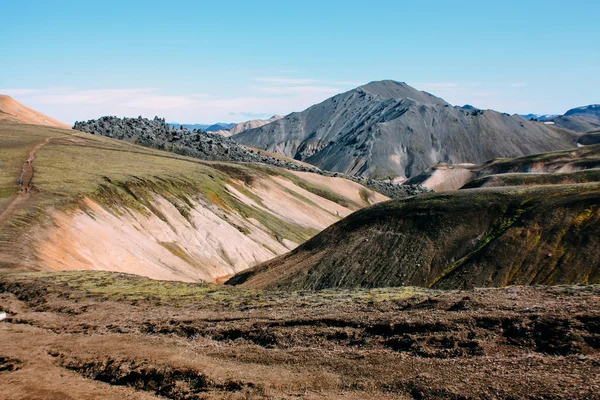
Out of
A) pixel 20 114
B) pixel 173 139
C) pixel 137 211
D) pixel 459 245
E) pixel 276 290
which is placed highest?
pixel 20 114

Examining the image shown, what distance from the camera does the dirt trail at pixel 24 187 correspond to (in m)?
50.4

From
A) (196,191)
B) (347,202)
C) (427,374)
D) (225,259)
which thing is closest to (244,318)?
(427,374)

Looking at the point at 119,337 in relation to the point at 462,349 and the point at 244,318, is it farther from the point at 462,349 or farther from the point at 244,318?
the point at 462,349

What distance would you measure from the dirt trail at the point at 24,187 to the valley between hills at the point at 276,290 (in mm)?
349

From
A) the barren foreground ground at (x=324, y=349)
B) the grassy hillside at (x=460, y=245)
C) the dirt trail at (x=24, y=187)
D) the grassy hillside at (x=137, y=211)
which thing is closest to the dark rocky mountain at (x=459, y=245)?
the grassy hillside at (x=460, y=245)

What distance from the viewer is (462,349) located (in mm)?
18484

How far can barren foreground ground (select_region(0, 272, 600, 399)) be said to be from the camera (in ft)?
55.3

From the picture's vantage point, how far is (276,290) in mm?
46500

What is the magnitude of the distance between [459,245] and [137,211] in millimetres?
39964

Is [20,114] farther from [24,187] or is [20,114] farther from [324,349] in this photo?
[324,349]

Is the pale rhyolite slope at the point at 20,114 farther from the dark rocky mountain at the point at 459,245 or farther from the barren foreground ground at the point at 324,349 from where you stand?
the barren foreground ground at the point at 324,349

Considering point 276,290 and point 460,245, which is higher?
point 460,245

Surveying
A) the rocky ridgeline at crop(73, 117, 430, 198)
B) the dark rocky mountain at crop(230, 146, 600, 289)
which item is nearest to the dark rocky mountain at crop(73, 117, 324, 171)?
the rocky ridgeline at crop(73, 117, 430, 198)

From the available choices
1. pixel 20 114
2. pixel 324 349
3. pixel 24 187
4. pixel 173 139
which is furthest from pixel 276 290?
pixel 20 114
